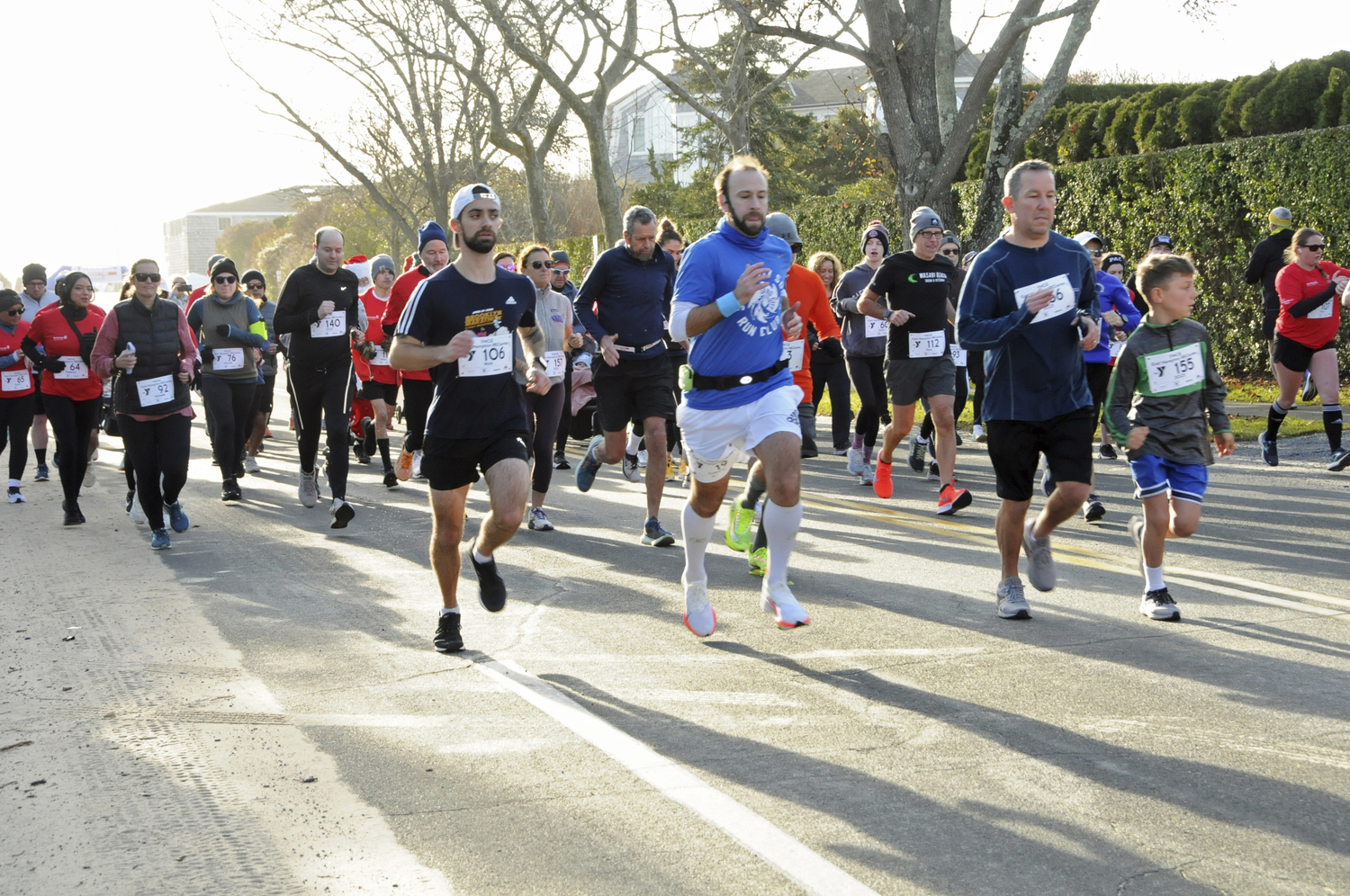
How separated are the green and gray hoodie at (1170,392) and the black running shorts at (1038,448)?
213 mm

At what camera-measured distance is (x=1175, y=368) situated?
6195mm

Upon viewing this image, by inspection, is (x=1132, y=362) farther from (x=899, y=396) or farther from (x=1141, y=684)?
(x=899, y=396)

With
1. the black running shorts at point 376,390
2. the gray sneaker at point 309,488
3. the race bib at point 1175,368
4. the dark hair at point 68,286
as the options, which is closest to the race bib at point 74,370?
the dark hair at point 68,286

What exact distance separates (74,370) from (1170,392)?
346 inches

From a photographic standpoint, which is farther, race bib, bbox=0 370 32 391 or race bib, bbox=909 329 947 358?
race bib, bbox=0 370 32 391

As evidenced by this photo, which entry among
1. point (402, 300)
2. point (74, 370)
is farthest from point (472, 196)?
point (74, 370)

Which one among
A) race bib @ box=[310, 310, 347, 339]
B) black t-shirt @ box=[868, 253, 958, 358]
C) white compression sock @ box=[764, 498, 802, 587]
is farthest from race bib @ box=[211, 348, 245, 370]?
white compression sock @ box=[764, 498, 802, 587]

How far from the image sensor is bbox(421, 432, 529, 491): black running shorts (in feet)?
19.0

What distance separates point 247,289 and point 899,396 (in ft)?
25.0

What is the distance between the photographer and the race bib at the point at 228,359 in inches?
432

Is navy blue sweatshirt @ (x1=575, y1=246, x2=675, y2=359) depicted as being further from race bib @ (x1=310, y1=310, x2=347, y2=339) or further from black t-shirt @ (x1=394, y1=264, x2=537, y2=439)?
black t-shirt @ (x1=394, y1=264, x2=537, y2=439)

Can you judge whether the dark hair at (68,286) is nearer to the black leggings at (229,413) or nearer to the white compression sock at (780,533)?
the black leggings at (229,413)

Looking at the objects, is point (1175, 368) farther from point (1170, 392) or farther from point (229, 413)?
point (229, 413)

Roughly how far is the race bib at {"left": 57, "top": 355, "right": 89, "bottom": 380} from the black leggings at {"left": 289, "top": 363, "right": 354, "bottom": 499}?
205cm
